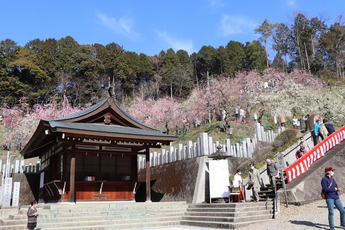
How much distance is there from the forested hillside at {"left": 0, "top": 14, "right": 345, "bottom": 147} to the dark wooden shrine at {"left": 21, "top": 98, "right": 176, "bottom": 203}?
16785 mm

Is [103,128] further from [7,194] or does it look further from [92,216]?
[7,194]

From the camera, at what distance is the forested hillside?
3322 centimetres

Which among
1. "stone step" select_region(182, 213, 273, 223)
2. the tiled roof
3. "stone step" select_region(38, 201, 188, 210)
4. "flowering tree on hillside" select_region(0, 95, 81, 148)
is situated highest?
"flowering tree on hillside" select_region(0, 95, 81, 148)

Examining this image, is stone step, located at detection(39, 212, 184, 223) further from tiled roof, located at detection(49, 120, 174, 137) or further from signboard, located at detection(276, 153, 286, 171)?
signboard, located at detection(276, 153, 286, 171)

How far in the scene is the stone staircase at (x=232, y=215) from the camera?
9.87 metres

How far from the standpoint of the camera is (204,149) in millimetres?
14320

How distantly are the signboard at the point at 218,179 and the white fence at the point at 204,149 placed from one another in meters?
1.26

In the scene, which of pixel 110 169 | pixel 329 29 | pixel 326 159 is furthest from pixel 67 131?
pixel 329 29

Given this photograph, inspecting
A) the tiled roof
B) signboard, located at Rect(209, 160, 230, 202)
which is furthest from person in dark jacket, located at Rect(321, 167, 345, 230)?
the tiled roof

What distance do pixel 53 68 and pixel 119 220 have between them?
147ft

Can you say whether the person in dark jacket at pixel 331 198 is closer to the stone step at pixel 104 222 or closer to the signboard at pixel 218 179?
the signboard at pixel 218 179

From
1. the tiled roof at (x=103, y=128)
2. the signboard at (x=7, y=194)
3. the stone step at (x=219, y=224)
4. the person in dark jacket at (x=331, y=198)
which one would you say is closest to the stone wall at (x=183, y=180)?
the tiled roof at (x=103, y=128)

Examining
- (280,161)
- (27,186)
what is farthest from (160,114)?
(280,161)

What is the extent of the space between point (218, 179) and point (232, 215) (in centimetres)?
303
